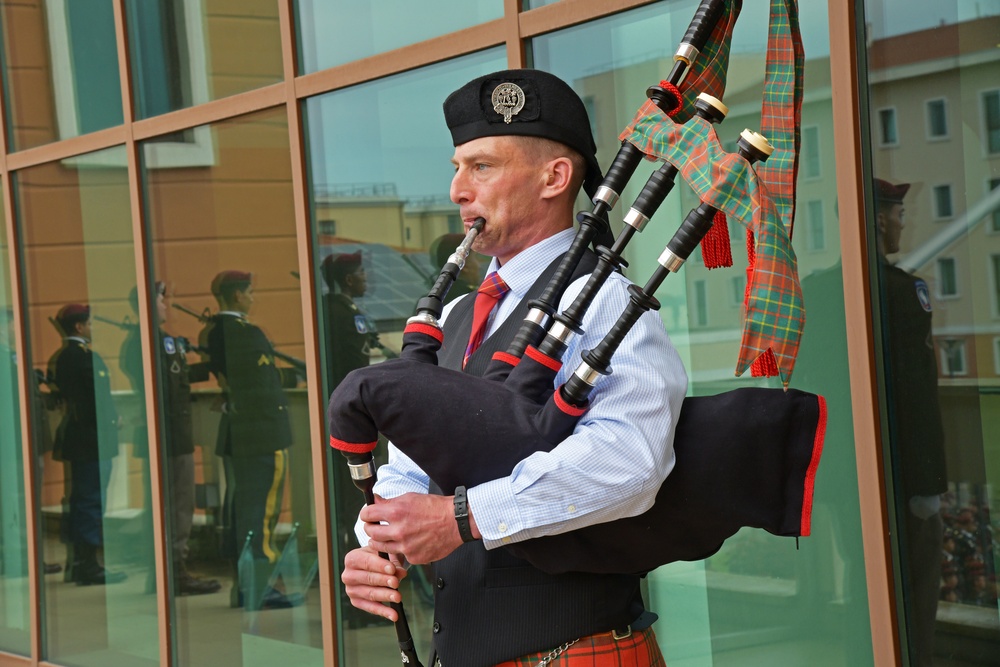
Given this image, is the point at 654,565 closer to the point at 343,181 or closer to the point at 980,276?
the point at 980,276

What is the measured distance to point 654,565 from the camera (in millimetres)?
1783

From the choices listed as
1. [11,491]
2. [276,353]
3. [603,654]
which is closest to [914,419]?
[603,654]

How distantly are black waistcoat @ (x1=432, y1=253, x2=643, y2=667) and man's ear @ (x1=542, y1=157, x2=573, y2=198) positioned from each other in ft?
0.40

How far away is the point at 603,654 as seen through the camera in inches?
71.4

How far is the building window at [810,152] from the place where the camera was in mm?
2559

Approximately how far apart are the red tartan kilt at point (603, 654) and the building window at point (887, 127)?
1.18m

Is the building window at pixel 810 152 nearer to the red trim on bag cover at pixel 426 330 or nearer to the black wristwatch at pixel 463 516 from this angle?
the red trim on bag cover at pixel 426 330

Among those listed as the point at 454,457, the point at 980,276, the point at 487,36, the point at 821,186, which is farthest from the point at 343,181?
the point at 454,457

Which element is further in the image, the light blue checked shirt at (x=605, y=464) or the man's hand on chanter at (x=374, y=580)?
the man's hand on chanter at (x=374, y=580)

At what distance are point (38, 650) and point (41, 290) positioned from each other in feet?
5.13

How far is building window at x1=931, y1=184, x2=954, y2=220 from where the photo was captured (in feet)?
7.90

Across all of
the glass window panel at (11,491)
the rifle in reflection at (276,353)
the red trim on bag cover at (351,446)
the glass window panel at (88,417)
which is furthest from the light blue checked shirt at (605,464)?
the glass window panel at (11,491)

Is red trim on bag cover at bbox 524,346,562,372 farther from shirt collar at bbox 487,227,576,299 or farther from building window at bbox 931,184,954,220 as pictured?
building window at bbox 931,184,954,220

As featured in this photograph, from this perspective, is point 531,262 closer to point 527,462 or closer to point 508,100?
point 508,100
